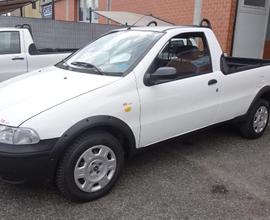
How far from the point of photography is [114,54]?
13.8 ft

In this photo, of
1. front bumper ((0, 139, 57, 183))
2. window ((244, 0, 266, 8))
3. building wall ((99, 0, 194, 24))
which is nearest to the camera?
front bumper ((0, 139, 57, 183))

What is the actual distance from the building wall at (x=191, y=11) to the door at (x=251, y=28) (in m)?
0.22

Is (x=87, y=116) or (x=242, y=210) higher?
(x=87, y=116)

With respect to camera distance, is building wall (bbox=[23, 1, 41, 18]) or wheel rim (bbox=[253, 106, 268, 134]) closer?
wheel rim (bbox=[253, 106, 268, 134])

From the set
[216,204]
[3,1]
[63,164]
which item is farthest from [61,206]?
[3,1]

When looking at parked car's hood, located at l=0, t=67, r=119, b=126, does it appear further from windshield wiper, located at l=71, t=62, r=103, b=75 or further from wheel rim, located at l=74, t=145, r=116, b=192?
wheel rim, located at l=74, t=145, r=116, b=192

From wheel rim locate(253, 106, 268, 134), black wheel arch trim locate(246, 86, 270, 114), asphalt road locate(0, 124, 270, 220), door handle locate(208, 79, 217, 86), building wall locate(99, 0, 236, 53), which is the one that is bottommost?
asphalt road locate(0, 124, 270, 220)

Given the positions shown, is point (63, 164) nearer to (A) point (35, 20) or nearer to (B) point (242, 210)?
(B) point (242, 210)

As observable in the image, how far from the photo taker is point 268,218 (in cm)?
338

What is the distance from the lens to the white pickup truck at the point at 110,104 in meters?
3.17

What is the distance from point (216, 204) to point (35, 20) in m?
8.54

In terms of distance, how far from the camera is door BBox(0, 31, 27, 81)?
7074mm

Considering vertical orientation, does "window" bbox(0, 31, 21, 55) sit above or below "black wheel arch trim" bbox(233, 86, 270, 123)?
above

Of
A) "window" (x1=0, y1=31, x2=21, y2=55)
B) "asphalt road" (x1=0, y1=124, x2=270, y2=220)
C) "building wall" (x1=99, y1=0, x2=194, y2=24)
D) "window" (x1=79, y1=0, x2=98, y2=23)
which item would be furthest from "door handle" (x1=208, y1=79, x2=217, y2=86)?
"window" (x1=79, y1=0, x2=98, y2=23)
